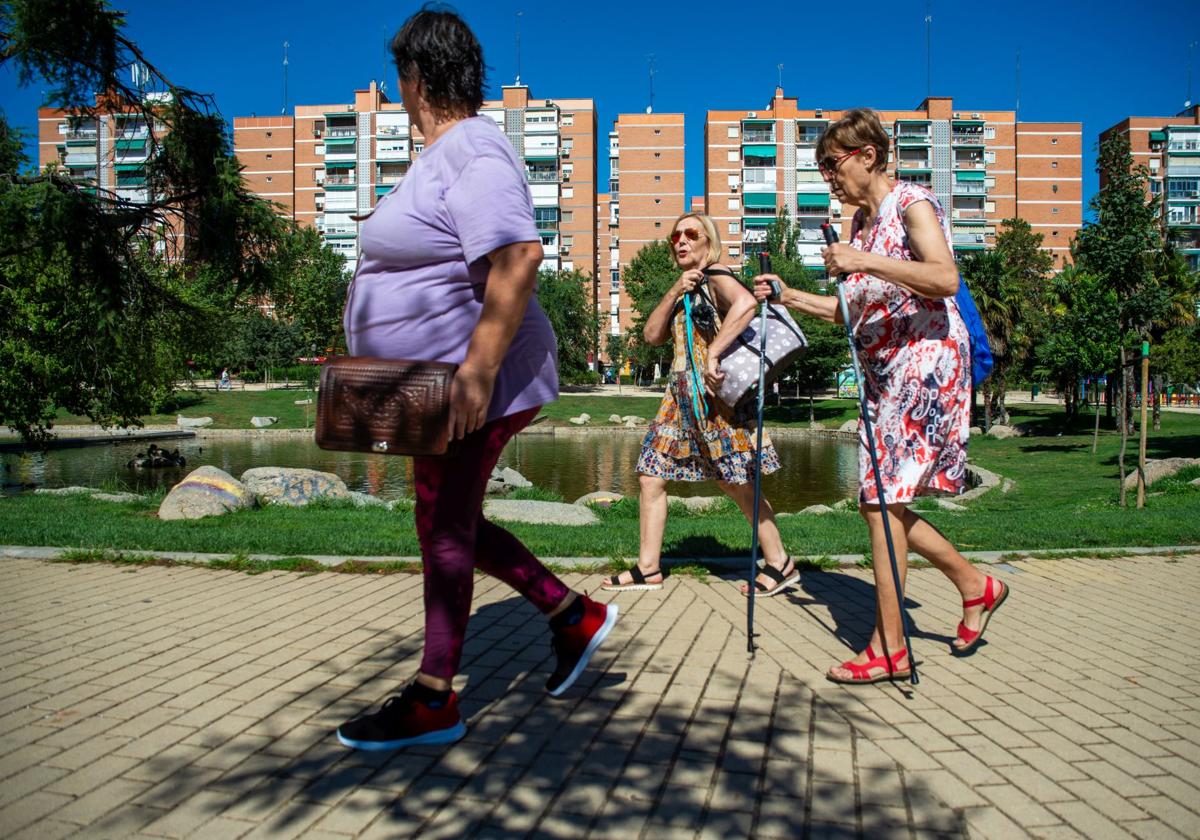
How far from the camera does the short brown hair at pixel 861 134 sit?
346cm

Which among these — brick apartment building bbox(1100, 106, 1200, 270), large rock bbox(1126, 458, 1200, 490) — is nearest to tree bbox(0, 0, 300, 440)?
large rock bbox(1126, 458, 1200, 490)

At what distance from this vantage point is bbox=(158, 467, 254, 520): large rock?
8.27 meters

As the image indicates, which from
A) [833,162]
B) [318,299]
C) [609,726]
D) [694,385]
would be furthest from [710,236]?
[318,299]

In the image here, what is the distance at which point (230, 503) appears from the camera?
8539 millimetres

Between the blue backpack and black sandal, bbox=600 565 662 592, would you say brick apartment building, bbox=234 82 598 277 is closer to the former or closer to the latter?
black sandal, bbox=600 565 662 592

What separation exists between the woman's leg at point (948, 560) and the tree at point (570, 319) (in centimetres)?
5547

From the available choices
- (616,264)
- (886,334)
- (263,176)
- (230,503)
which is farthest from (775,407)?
(263,176)

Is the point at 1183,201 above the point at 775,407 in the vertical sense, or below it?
above

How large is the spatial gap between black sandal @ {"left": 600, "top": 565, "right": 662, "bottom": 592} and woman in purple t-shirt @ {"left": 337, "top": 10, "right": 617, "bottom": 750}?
2.15 m

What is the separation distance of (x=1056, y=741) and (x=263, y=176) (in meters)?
94.9

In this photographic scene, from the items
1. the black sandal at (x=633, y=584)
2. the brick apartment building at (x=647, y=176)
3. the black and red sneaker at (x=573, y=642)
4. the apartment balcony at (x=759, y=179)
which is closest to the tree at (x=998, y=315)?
the black sandal at (x=633, y=584)

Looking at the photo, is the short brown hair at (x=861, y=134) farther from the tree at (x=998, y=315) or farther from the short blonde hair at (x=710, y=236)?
the tree at (x=998, y=315)

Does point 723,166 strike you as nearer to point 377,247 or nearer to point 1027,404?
point 1027,404

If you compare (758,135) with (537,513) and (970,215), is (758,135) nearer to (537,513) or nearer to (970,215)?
(970,215)
